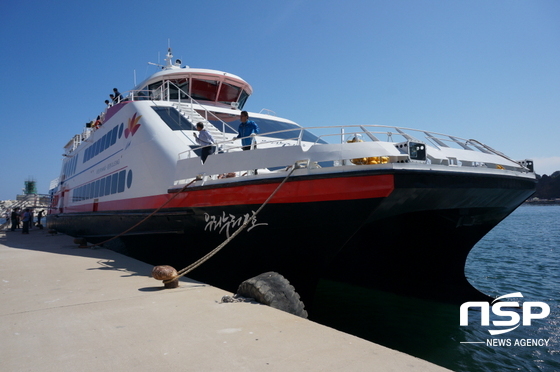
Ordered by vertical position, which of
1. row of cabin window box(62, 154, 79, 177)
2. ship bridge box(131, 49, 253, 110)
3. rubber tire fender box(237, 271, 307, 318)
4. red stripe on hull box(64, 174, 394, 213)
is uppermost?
ship bridge box(131, 49, 253, 110)

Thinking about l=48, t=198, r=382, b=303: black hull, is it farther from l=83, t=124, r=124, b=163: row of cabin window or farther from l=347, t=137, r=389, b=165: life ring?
l=83, t=124, r=124, b=163: row of cabin window

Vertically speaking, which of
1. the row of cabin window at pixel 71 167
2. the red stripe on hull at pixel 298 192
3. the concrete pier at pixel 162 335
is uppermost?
the row of cabin window at pixel 71 167

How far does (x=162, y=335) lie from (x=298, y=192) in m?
2.38

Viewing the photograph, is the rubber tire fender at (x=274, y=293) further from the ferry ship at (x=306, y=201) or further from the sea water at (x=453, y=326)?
the sea water at (x=453, y=326)

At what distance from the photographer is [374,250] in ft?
21.4

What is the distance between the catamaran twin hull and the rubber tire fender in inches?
28.3

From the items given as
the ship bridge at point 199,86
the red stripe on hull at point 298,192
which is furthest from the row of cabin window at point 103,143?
the red stripe on hull at point 298,192

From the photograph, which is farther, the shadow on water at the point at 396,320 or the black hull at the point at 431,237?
the black hull at the point at 431,237

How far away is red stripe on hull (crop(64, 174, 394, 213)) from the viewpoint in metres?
4.46

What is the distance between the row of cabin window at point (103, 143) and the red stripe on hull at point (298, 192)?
387 centimetres

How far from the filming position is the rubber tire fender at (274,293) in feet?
14.0

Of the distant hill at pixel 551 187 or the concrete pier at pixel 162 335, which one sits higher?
the distant hill at pixel 551 187

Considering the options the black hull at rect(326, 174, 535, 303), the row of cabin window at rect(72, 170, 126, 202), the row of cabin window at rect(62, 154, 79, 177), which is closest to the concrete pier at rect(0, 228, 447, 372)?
the black hull at rect(326, 174, 535, 303)

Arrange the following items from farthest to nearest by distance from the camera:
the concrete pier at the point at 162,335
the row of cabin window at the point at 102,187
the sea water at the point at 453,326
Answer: the row of cabin window at the point at 102,187, the sea water at the point at 453,326, the concrete pier at the point at 162,335
